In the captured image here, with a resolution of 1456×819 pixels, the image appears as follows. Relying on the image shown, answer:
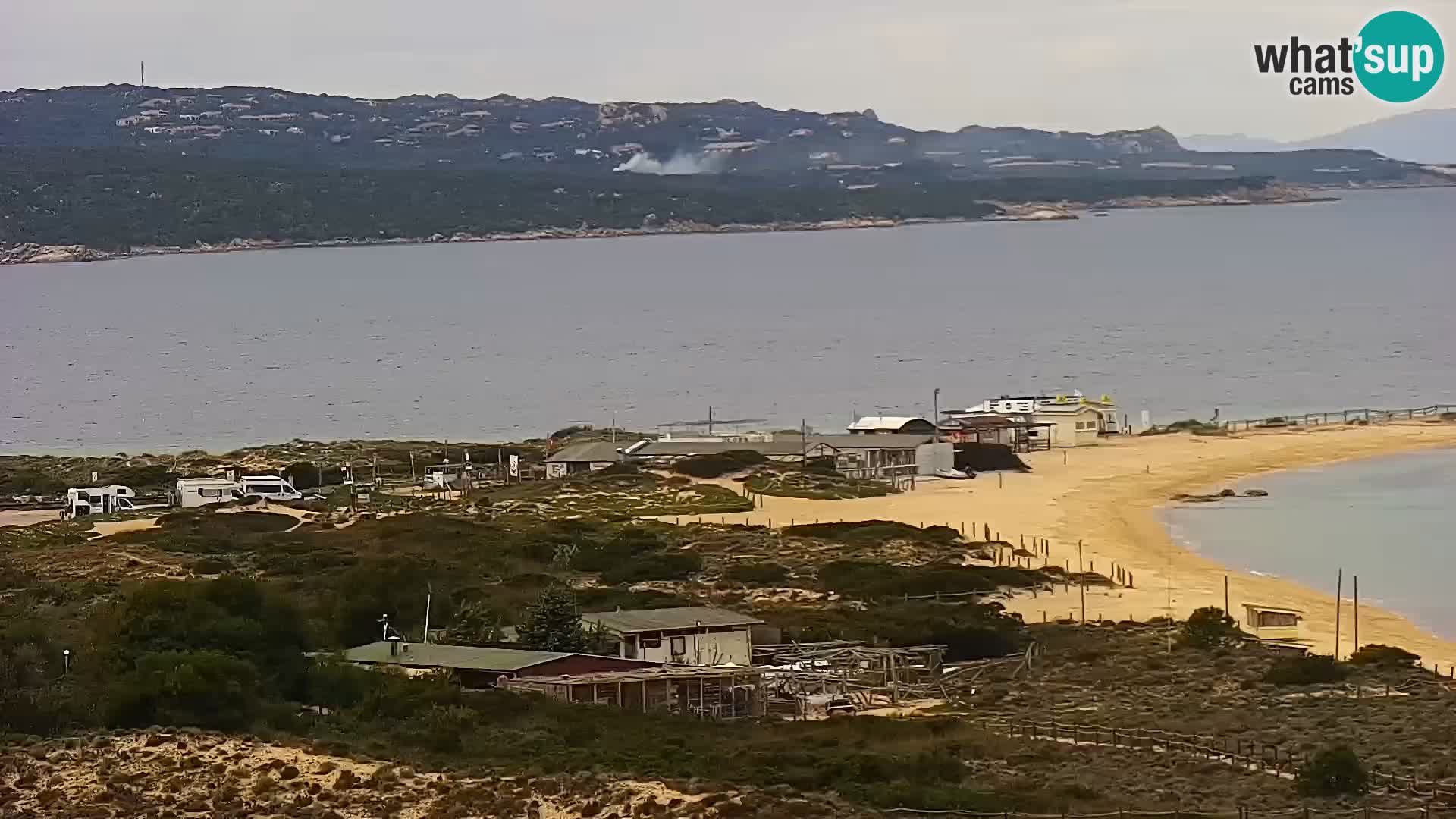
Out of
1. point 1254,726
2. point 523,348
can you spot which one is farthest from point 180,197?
point 1254,726

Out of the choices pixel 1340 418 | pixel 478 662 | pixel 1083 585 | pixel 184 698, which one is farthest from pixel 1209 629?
pixel 1340 418

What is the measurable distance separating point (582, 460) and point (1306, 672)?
24.5m

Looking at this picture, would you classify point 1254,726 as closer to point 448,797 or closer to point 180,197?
point 448,797

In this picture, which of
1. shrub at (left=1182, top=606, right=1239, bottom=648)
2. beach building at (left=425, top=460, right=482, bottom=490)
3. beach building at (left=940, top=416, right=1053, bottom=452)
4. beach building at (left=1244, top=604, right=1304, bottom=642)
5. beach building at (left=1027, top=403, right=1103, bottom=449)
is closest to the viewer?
shrub at (left=1182, top=606, right=1239, bottom=648)

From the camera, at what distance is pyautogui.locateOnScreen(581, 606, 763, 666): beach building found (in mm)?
22906

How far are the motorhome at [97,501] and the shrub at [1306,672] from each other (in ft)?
79.6

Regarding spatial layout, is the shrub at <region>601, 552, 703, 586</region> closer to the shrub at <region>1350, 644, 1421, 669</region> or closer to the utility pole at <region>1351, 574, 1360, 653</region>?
the utility pole at <region>1351, 574, 1360, 653</region>

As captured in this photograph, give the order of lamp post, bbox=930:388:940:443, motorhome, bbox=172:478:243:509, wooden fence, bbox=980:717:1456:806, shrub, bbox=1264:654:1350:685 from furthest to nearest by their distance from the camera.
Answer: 1. lamp post, bbox=930:388:940:443
2. motorhome, bbox=172:478:243:509
3. shrub, bbox=1264:654:1350:685
4. wooden fence, bbox=980:717:1456:806

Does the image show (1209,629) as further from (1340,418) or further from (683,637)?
(1340,418)

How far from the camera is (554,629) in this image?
22.8 meters

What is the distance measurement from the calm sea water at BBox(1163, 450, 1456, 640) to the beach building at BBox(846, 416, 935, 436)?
23.9 feet

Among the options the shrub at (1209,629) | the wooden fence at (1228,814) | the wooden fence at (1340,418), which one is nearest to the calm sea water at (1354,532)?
the shrub at (1209,629)

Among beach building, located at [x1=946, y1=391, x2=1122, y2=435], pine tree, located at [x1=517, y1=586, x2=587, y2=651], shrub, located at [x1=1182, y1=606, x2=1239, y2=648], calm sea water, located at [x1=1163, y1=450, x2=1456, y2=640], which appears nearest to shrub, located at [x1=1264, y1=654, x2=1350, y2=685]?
shrub, located at [x1=1182, y1=606, x2=1239, y2=648]

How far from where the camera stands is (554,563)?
30438 mm
